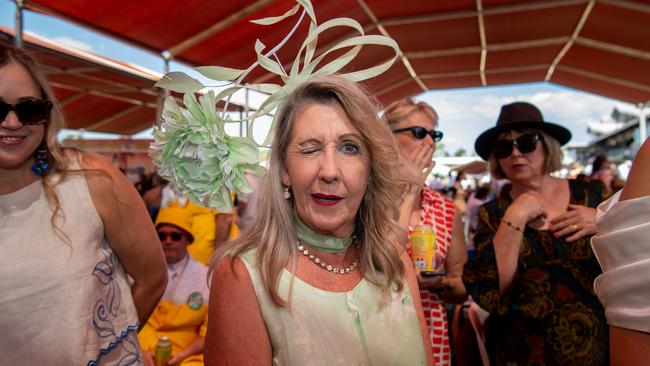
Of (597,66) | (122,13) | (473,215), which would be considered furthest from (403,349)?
(597,66)

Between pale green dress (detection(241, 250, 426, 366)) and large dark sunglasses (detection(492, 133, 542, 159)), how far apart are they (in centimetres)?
135

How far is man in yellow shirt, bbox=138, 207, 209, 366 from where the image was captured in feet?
10.4

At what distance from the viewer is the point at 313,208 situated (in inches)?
58.7

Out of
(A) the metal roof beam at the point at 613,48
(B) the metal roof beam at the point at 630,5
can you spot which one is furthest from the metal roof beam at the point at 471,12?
(A) the metal roof beam at the point at 613,48

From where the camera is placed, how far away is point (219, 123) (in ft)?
5.25

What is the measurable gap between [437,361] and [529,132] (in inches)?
50.1

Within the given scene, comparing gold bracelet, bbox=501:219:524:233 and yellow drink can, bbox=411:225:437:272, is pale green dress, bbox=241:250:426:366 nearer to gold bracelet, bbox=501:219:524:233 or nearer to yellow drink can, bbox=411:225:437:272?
yellow drink can, bbox=411:225:437:272

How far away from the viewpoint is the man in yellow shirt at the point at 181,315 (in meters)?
3.17

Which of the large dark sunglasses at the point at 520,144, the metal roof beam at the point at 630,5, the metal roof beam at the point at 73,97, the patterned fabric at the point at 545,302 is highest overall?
the metal roof beam at the point at 630,5

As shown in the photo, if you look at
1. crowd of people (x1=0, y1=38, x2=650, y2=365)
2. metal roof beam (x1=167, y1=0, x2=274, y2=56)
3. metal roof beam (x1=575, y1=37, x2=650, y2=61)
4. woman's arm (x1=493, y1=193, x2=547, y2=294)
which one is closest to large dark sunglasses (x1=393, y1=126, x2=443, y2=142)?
crowd of people (x1=0, y1=38, x2=650, y2=365)

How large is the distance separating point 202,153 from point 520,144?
5.64 ft

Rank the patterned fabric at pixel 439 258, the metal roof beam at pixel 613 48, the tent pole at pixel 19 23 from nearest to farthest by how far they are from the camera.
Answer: the patterned fabric at pixel 439 258 < the tent pole at pixel 19 23 < the metal roof beam at pixel 613 48

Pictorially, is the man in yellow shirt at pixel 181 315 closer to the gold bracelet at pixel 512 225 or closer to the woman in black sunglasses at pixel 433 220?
the woman in black sunglasses at pixel 433 220

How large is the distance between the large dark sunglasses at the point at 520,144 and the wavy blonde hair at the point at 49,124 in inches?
79.8
